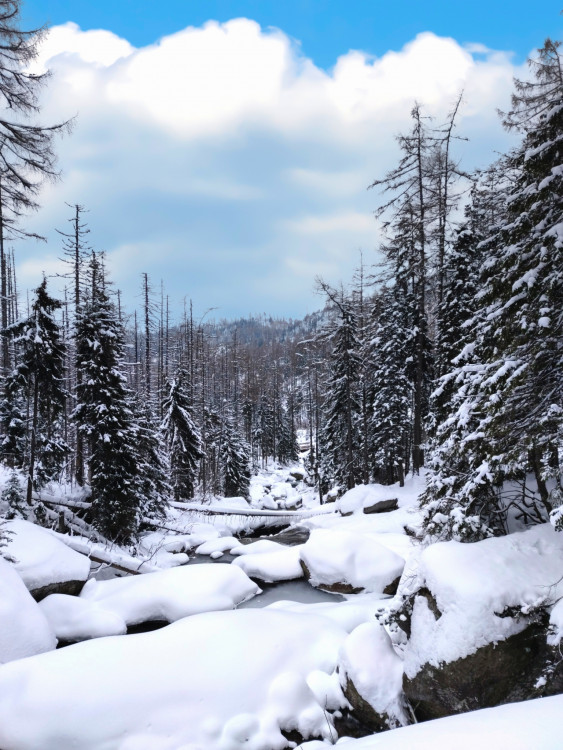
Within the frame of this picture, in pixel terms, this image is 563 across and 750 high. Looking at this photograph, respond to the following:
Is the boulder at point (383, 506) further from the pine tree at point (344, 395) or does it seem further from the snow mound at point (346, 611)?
the snow mound at point (346, 611)

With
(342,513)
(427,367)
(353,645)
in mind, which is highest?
(427,367)

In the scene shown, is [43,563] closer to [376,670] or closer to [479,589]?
[376,670]

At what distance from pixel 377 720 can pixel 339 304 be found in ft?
57.6

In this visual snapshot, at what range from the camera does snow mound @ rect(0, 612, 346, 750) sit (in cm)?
520

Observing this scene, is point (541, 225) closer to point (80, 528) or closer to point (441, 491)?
point (441, 491)

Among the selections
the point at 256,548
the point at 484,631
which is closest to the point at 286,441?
the point at 256,548

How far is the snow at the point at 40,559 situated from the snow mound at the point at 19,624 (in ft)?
4.50

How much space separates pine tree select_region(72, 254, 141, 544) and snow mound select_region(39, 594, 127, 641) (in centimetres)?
594

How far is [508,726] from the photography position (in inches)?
116

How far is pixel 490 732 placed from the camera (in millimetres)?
2906

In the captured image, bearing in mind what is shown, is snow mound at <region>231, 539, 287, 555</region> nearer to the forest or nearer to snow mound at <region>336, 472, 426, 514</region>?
the forest

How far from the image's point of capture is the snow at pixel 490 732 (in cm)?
276

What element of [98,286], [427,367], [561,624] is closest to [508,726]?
[561,624]

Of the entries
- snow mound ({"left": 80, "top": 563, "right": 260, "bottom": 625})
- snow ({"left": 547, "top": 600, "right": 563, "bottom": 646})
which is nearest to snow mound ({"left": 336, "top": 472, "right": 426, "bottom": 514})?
snow mound ({"left": 80, "top": 563, "right": 260, "bottom": 625})
